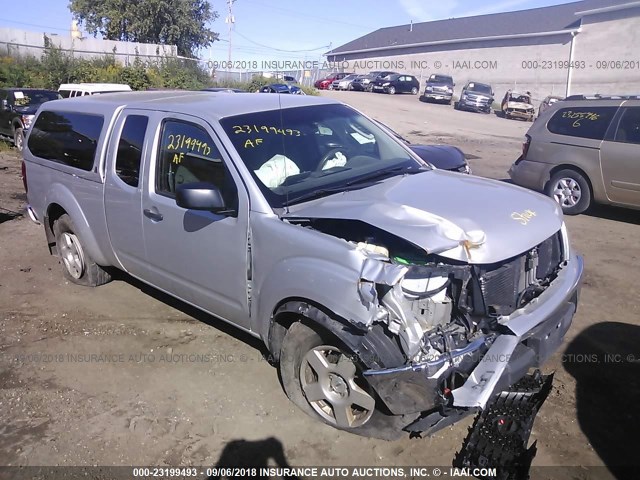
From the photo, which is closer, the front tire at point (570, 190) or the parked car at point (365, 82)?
the front tire at point (570, 190)

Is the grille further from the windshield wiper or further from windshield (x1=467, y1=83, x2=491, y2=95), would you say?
windshield (x1=467, y1=83, x2=491, y2=95)

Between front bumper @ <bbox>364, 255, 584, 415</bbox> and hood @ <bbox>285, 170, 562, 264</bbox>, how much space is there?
0.42 meters

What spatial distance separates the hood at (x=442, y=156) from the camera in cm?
705

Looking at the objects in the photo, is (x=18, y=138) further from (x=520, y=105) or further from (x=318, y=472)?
(x=520, y=105)

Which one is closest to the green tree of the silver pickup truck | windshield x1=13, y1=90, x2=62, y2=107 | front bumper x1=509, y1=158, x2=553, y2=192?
windshield x1=13, y1=90, x2=62, y2=107

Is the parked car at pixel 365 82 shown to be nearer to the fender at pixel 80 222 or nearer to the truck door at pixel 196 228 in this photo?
the fender at pixel 80 222

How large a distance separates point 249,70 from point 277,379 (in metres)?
42.0

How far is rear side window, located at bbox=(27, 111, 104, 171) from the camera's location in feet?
15.9

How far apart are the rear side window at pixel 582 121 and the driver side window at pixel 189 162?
6409mm

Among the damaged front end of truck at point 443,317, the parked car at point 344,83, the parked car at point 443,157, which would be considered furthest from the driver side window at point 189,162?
the parked car at point 344,83

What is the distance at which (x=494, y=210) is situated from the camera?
329 centimetres

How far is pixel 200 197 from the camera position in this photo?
3338mm

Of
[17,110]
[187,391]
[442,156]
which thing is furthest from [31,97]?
[187,391]

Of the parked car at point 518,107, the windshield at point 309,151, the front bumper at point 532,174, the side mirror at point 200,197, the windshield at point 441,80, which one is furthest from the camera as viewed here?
the windshield at point 441,80
